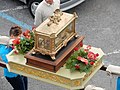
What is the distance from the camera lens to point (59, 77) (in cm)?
618

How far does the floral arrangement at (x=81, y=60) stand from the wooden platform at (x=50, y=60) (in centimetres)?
9

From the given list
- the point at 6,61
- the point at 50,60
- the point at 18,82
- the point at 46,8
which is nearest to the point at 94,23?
the point at 46,8

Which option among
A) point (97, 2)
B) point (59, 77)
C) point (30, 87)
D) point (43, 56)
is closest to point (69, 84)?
point (59, 77)

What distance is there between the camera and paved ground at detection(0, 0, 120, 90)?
8570mm

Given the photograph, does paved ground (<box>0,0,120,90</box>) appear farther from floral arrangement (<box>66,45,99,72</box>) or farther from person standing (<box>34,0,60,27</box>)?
floral arrangement (<box>66,45,99,72</box>)

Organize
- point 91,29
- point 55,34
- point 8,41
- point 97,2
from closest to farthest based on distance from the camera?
point 55,34 < point 8,41 < point 91,29 < point 97,2

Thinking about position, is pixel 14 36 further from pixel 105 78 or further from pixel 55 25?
pixel 105 78

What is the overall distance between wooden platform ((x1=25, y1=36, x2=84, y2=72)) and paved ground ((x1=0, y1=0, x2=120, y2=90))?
5.88 feet

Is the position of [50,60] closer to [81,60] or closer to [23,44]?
[81,60]

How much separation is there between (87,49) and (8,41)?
51.8 inches

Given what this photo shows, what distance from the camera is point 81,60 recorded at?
6145 millimetres

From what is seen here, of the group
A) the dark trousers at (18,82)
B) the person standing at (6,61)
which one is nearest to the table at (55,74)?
the person standing at (6,61)

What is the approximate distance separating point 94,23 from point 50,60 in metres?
3.91

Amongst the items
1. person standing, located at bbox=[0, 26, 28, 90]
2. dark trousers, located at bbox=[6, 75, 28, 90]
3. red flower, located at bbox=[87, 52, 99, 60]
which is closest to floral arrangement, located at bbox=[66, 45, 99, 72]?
red flower, located at bbox=[87, 52, 99, 60]
